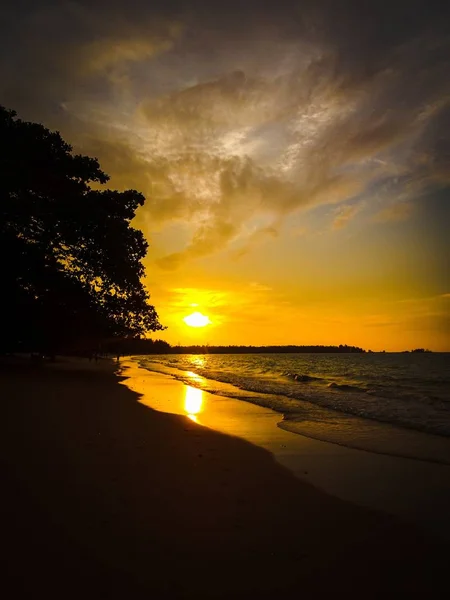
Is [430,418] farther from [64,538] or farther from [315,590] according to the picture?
[64,538]

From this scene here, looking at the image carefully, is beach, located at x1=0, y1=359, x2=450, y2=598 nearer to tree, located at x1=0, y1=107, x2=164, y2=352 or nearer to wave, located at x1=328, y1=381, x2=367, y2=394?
tree, located at x1=0, y1=107, x2=164, y2=352

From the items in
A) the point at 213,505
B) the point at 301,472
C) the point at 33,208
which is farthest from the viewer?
the point at 33,208

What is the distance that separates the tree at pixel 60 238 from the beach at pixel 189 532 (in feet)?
51.4

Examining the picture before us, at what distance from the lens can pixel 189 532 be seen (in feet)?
13.6

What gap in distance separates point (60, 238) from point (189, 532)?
20360mm

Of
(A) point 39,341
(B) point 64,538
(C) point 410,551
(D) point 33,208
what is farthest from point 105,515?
(A) point 39,341

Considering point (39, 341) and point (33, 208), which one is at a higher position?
point (33, 208)

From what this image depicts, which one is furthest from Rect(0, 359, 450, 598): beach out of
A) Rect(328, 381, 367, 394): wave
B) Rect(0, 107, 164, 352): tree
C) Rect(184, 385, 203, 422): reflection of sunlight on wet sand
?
Rect(328, 381, 367, 394): wave

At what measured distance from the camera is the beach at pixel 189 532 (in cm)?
326

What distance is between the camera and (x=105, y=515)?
14.4ft

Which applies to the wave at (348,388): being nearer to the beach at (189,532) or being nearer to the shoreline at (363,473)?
the shoreline at (363,473)

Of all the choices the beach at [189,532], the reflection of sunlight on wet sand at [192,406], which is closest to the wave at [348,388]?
the reflection of sunlight on wet sand at [192,406]

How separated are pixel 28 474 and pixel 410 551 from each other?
4835mm

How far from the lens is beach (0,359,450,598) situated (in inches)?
128
